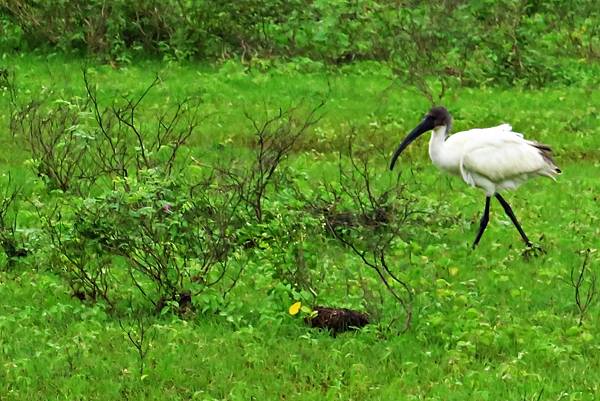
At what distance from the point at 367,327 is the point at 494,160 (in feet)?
10.4

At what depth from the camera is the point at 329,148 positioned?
1444 centimetres

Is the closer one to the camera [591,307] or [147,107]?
[591,307]

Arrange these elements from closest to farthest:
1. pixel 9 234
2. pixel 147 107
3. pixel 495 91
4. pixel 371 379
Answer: pixel 371 379 → pixel 9 234 → pixel 147 107 → pixel 495 91

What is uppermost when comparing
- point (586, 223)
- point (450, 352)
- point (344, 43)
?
point (450, 352)

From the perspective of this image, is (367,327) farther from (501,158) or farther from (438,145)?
(438,145)

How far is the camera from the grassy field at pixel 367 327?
7.38m

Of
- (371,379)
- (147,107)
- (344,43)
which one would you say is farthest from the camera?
(344,43)

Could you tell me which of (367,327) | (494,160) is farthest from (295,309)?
(494,160)

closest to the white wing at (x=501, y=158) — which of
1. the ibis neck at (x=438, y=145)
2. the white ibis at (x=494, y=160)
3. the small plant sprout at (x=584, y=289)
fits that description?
the white ibis at (x=494, y=160)

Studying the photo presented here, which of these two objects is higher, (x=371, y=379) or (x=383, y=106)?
(x=371, y=379)

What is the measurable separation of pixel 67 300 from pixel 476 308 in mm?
2723

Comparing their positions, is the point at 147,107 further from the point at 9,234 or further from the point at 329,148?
the point at 9,234

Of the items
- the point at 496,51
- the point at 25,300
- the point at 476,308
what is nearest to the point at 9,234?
the point at 25,300

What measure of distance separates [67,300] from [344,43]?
10508mm
